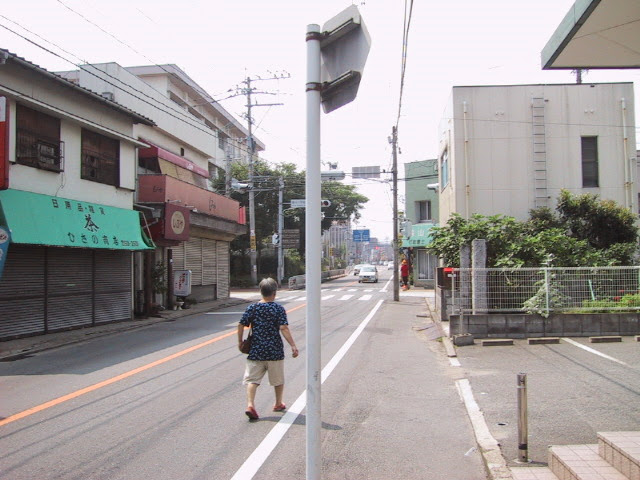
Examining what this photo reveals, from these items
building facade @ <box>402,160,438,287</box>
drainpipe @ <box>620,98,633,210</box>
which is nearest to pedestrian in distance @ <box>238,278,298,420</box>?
drainpipe @ <box>620,98,633,210</box>

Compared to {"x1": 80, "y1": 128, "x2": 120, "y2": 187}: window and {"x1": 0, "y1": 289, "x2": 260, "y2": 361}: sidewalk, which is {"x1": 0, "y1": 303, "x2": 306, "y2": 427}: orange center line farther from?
{"x1": 80, "y1": 128, "x2": 120, "y2": 187}: window

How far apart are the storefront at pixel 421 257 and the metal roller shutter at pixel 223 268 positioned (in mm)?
13395

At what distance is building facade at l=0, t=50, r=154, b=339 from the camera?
40.7 ft

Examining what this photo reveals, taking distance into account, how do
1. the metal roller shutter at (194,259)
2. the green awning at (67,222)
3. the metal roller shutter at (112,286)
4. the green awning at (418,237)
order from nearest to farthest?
the green awning at (67,222) → the metal roller shutter at (112,286) → the metal roller shutter at (194,259) → the green awning at (418,237)

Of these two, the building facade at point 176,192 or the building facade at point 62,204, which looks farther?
the building facade at point 176,192

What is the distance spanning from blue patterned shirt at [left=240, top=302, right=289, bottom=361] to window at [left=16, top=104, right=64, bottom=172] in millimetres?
9815

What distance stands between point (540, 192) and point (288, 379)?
1594cm

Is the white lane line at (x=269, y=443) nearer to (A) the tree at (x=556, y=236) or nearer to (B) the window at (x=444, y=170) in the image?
(A) the tree at (x=556, y=236)

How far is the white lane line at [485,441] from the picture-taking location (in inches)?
172

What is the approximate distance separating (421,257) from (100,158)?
26.6m

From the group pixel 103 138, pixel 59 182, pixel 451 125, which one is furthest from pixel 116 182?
pixel 451 125

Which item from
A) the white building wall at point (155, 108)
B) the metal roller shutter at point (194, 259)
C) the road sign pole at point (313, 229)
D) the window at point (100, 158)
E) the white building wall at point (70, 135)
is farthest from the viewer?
the metal roller shutter at point (194, 259)

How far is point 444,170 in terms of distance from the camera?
25.5 meters

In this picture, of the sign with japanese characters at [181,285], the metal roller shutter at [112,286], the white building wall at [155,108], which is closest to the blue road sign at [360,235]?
the white building wall at [155,108]
